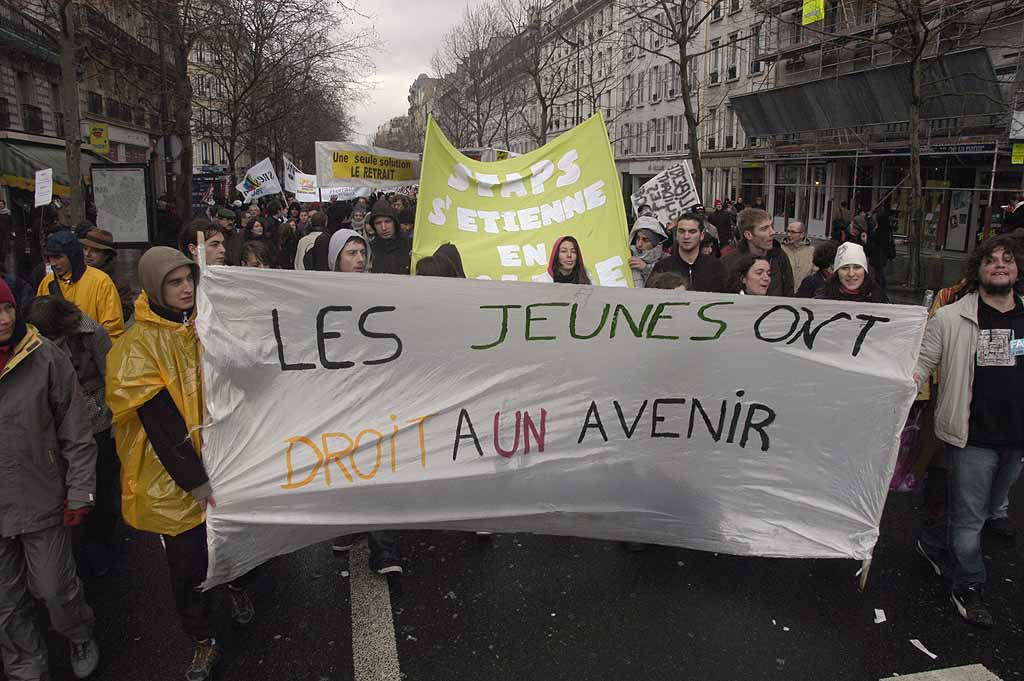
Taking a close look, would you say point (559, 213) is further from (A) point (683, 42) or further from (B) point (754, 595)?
(A) point (683, 42)

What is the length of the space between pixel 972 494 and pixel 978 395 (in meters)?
0.49

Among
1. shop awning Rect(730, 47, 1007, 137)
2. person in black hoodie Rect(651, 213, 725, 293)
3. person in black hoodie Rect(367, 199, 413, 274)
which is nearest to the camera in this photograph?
person in black hoodie Rect(651, 213, 725, 293)

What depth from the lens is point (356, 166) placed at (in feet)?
40.0

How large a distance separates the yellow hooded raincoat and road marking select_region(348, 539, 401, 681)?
3.17 feet

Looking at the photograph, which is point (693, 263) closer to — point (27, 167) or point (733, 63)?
point (27, 167)

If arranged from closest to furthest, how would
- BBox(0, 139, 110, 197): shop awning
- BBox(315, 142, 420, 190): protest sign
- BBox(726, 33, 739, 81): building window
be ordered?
1. BBox(315, 142, 420, 190): protest sign
2. BBox(0, 139, 110, 197): shop awning
3. BBox(726, 33, 739, 81): building window

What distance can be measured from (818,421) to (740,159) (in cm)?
3665

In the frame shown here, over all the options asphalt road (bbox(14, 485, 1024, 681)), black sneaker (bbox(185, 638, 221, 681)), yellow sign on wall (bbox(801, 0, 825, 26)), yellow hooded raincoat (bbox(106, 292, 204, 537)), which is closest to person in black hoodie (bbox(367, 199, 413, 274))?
asphalt road (bbox(14, 485, 1024, 681))

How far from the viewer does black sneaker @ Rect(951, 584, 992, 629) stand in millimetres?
3658

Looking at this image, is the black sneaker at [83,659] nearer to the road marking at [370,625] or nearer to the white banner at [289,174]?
the road marking at [370,625]

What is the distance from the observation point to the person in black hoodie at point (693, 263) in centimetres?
584

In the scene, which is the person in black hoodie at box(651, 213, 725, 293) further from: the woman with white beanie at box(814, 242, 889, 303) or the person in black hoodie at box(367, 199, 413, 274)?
the person in black hoodie at box(367, 199, 413, 274)

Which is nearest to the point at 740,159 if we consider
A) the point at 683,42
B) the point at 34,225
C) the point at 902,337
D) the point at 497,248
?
the point at 683,42

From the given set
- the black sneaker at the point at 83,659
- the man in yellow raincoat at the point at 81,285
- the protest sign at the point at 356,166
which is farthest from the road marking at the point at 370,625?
the protest sign at the point at 356,166
